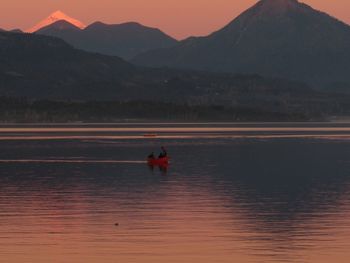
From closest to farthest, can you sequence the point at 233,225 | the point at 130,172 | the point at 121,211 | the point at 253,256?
the point at 253,256, the point at 233,225, the point at 121,211, the point at 130,172

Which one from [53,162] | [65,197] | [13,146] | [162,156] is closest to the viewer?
[65,197]

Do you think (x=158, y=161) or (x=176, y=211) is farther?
(x=158, y=161)

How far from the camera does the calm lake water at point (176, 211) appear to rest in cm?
4825

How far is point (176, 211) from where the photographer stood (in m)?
63.1

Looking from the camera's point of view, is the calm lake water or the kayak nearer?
the calm lake water

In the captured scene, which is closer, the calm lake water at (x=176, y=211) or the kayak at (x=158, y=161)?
the calm lake water at (x=176, y=211)

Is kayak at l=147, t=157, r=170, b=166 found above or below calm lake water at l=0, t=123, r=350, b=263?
below

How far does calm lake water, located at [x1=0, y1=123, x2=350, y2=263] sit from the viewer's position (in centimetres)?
4825

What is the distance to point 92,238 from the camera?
51969 millimetres

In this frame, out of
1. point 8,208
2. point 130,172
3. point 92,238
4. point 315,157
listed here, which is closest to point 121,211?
point 8,208

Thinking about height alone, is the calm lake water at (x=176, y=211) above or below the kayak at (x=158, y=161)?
above

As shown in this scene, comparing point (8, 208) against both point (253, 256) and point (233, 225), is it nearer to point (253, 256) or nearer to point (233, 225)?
point (233, 225)

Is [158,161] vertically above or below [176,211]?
below

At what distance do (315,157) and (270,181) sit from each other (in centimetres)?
3540
